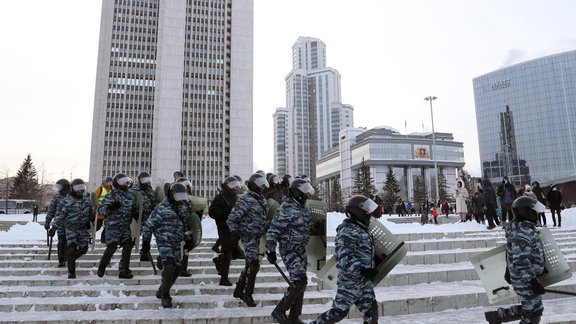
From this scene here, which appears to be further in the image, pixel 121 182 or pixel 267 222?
pixel 121 182

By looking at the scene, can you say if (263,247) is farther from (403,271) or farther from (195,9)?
(195,9)

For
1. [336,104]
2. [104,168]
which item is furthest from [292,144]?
A: [104,168]

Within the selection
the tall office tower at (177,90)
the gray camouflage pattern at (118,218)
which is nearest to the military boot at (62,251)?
the gray camouflage pattern at (118,218)

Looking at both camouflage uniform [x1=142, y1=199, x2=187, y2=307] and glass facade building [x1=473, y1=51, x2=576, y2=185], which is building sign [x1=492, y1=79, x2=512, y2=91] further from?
camouflage uniform [x1=142, y1=199, x2=187, y2=307]

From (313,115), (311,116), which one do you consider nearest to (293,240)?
(311,116)

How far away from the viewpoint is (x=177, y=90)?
90188 mm

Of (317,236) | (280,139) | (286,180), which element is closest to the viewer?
(317,236)

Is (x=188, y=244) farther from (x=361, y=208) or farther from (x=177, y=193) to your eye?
(x=361, y=208)

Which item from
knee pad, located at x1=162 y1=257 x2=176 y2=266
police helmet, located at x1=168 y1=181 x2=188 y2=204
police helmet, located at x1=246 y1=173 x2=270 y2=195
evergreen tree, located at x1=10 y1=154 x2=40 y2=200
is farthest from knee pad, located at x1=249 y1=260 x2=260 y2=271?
evergreen tree, located at x1=10 y1=154 x2=40 y2=200

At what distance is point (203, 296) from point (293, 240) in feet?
8.52

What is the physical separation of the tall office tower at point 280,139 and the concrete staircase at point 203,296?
17264 centimetres

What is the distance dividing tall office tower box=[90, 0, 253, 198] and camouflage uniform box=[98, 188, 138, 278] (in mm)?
84237

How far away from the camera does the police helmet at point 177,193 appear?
5910 millimetres

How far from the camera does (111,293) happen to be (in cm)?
673
